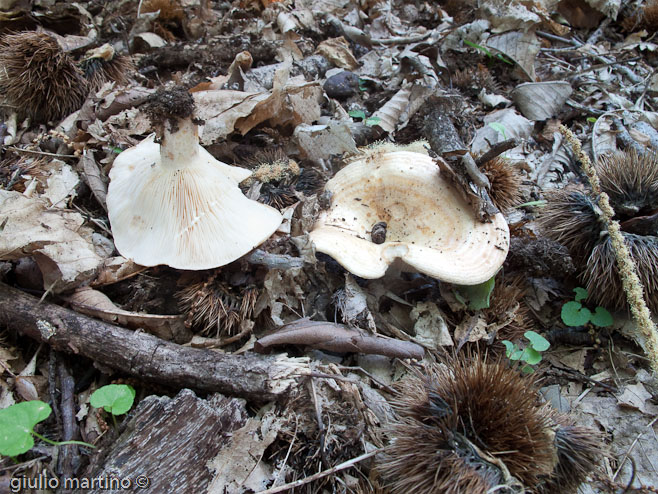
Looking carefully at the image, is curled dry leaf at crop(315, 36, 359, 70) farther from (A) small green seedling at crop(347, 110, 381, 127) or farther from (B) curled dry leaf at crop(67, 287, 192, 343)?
(B) curled dry leaf at crop(67, 287, 192, 343)

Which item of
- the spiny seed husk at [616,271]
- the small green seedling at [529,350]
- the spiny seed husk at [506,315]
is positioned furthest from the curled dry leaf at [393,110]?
the small green seedling at [529,350]

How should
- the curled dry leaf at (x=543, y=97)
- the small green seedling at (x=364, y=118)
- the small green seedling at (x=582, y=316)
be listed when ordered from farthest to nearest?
the curled dry leaf at (x=543, y=97), the small green seedling at (x=364, y=118), the small green seedling at (x=582, y=316)

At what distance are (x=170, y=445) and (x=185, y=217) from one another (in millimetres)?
1201

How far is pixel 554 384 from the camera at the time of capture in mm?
2611

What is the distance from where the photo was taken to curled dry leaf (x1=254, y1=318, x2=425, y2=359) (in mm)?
2326

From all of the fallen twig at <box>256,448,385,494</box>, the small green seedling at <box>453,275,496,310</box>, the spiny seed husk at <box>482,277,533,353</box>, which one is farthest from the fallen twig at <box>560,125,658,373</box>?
the fallen twig at <box>256,448,385,494</box>

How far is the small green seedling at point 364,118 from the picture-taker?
3.63 meters

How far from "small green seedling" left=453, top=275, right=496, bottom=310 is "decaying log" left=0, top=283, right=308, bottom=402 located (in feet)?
3.85

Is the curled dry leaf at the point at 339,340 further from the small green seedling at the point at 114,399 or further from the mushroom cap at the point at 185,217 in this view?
the small green seedling at the point at 114,399

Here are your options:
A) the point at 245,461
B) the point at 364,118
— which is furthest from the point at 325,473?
the point at 364,118

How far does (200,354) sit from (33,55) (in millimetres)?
2850

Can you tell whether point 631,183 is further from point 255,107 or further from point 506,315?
point 255,107

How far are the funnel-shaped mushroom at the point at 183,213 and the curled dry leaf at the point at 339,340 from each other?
523 mm

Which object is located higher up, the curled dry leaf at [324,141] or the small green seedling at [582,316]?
the curled dry leaf at [324,141]
